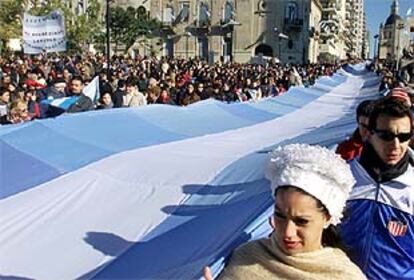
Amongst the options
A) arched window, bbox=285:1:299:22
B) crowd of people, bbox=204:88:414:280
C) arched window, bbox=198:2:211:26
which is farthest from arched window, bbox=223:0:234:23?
crowd of people, bbox=204:88:414:280

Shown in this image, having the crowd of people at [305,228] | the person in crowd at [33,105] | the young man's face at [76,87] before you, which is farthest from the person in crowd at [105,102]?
the crowd of people at [305,228]

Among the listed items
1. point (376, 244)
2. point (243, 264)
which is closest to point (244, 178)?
point (376, 244)

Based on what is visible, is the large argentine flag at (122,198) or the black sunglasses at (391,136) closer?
the black sunglasses at (391,136)

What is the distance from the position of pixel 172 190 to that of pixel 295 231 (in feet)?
11.7

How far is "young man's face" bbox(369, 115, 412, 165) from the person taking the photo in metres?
2.72

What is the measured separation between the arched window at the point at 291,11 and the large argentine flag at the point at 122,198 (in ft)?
204

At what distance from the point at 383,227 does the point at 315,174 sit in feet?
2.66

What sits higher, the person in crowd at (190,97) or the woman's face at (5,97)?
the woman's face at (5,97)

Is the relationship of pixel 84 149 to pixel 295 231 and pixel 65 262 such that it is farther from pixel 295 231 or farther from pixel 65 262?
pixel 295 231

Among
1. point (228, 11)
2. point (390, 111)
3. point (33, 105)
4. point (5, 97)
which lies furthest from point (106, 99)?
point (228, 11)

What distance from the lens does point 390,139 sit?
8.93 feet

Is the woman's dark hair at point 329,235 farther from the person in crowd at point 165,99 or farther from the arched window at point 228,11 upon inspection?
the arched window at point 228,11

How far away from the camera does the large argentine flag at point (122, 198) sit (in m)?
4.41

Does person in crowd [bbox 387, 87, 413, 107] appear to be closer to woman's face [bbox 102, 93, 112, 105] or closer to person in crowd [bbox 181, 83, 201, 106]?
woman's face [bbox 102, 93, 112, 105]
